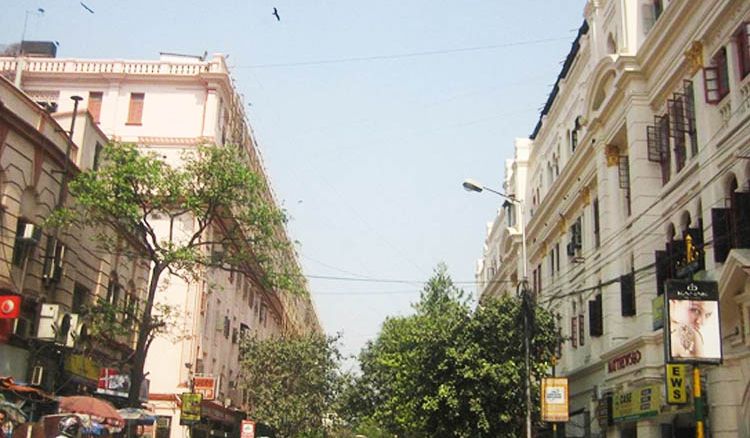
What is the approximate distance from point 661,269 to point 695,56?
5583 mm

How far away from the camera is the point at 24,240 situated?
67.2ft

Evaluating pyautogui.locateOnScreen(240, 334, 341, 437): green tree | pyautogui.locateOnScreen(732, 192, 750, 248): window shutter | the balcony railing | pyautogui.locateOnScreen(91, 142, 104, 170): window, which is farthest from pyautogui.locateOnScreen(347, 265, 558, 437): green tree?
the balcony railing

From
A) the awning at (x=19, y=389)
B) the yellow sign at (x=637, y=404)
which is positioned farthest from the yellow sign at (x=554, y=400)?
the awning at (x=19, y=389)

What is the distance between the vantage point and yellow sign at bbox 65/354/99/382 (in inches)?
897

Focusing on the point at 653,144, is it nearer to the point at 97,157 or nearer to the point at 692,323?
the point at 692,323

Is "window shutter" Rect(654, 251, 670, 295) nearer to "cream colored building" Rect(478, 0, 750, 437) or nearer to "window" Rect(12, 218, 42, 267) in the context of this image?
"cream colored building" Rect(478, 0, 750, 437)

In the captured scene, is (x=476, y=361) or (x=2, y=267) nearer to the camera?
(x=2, y=267)

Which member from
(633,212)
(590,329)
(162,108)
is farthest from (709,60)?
(162,108)

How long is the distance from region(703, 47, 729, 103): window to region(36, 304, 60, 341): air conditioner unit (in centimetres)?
1691

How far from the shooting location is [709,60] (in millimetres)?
18609

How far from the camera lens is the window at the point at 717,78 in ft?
58.9

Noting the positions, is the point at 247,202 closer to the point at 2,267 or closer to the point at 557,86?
the point at 2,267

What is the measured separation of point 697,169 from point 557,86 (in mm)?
16496

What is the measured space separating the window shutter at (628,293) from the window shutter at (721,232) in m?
5.58
